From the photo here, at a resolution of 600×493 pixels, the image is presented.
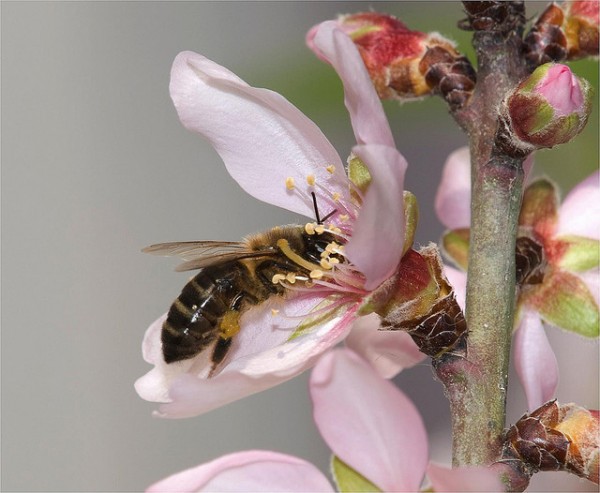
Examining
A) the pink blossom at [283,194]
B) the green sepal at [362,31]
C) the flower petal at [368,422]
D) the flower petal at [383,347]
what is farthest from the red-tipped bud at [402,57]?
the flower petal at [368,422]

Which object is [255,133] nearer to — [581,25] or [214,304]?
[214,304]

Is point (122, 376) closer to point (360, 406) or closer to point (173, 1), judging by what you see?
point (173, 1)

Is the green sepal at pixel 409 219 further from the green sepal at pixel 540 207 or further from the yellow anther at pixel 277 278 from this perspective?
the green sepal at pixel 540 207

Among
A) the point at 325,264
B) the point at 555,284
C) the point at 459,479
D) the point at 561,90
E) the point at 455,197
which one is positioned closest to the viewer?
the point at 459,479

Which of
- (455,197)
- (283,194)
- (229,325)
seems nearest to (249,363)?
(229,325)

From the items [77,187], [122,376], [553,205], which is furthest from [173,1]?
[553,205]
